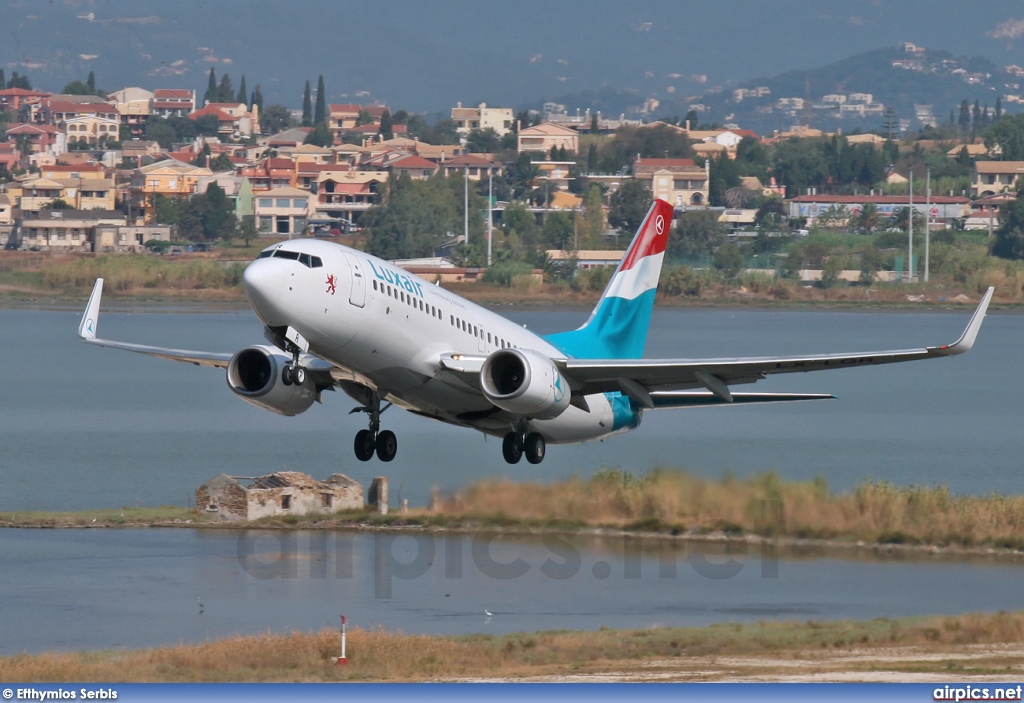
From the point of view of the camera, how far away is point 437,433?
104 m

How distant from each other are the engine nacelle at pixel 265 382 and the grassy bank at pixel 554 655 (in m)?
10.8

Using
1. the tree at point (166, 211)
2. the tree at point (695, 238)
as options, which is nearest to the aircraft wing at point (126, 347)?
the tree at point (695, 238)

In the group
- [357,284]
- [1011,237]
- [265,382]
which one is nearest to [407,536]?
[265,382]

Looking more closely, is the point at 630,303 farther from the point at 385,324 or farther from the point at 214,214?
the point at 214,214

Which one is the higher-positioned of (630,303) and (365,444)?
(630,303)

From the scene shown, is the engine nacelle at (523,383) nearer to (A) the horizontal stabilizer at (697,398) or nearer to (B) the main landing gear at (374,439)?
(B) the main landing gear at (374,439)

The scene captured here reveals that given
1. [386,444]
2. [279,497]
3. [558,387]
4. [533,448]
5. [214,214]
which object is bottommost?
[279,497]

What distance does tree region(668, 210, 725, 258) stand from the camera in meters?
195

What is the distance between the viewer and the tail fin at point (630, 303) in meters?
46.7

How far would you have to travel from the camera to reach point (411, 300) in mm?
36531

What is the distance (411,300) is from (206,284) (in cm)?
14090

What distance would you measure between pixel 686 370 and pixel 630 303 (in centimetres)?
893

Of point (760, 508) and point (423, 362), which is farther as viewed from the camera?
point (760, 508)

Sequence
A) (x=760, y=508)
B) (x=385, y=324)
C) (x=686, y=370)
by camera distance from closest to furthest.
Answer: (x=385, y=324) < (x=686, y=370) < (x=760, y=508)
